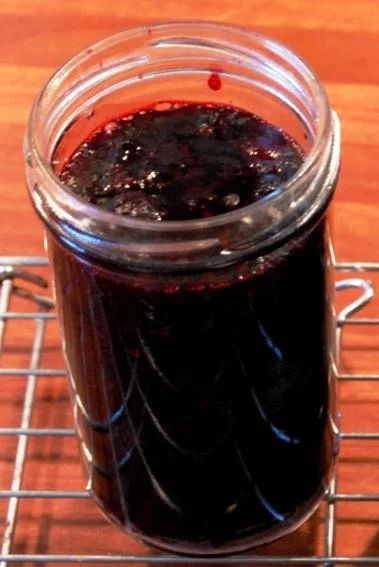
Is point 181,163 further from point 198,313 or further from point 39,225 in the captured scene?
point 39,225

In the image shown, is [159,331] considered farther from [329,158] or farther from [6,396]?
[6,396]

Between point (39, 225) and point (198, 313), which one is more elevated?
point (198, 313)

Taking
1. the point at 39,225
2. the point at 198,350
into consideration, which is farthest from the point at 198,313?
the point at 39,225

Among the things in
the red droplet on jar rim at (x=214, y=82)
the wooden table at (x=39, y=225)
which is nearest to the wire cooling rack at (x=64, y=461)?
the wooden table at (x=39, y=225)

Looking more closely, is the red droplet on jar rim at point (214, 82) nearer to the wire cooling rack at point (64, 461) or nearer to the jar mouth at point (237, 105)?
the jar mouth at point (237, 105)

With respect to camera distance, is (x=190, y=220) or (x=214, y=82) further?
(x=214, y=82)

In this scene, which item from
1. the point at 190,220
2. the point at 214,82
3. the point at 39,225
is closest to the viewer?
the point at 190,220

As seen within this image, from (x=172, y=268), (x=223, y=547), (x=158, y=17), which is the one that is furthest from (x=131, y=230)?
(x=158, y=17)
